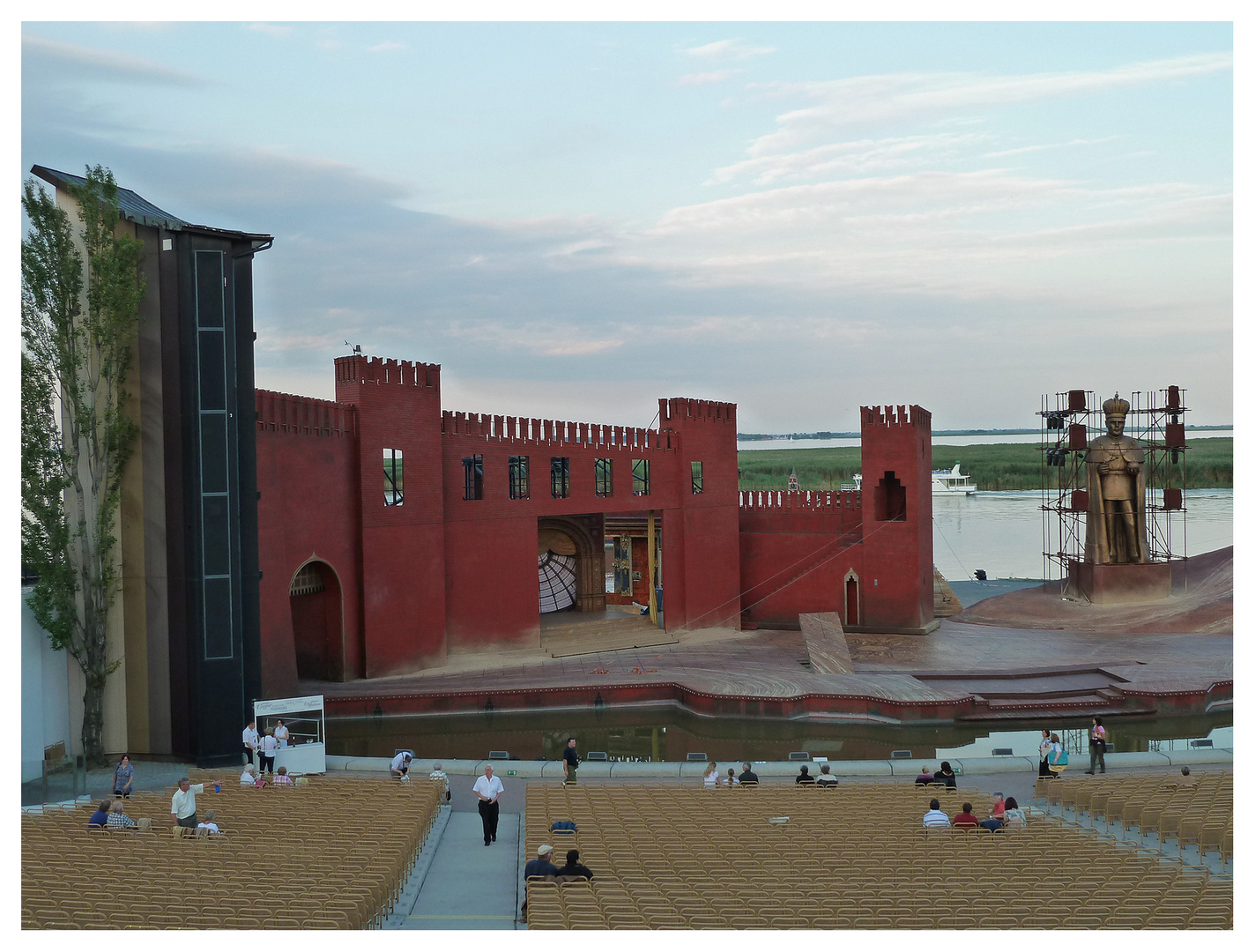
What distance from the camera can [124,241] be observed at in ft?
50.1

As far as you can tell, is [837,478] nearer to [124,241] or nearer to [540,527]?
[540,527]

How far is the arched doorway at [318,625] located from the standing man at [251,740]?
7082mm

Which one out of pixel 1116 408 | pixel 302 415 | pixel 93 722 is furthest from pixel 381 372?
pixel 1116 408

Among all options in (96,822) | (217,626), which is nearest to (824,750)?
(217,626)

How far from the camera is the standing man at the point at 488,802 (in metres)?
11.3

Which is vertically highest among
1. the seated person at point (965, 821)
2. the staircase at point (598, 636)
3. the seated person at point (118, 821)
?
the seated person at point (118, 821)

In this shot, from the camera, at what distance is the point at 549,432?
26.7m

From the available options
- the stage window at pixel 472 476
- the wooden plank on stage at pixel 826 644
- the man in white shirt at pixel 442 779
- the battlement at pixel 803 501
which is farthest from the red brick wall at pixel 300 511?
the battlement at pixel 803 501

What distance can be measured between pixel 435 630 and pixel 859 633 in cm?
1243

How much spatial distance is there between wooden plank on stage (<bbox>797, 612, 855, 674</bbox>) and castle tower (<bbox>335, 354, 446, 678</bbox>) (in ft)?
29.3

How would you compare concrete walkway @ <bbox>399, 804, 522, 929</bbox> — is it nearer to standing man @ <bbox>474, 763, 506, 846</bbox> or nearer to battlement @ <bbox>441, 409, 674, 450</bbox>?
standing man @ <bbox>474, 763, 506, 846</bbox>

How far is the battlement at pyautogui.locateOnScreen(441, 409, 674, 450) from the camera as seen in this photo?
82.1ft

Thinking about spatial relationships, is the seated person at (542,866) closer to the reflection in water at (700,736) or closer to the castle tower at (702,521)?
the reflection in water at (700,736)

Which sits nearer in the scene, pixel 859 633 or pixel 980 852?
pixel 980 852
